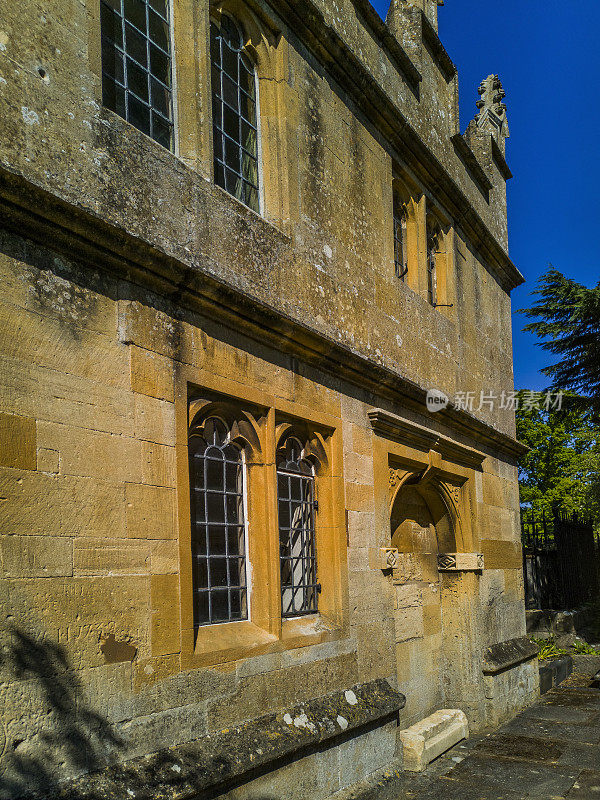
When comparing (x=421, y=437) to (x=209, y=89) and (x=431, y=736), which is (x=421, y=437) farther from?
(x=209, y=89)

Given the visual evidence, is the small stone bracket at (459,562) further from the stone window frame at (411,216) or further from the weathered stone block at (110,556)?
the weathered stone block at (110,556)

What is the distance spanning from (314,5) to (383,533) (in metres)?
4.50

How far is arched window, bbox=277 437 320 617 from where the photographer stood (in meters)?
5.84

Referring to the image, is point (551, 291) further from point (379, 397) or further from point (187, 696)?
point (187, 696)

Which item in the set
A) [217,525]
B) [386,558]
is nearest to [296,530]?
[217,525]

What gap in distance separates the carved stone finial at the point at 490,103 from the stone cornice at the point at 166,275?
6.48m

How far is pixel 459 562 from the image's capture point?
912cm

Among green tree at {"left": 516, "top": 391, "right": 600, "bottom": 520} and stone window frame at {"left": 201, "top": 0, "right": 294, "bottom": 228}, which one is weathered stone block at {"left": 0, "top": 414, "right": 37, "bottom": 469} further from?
green tree at {"left": 516, "top": 391, "right": 600, "bottom": 520}

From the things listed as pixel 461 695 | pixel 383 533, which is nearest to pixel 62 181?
pixel 383 533

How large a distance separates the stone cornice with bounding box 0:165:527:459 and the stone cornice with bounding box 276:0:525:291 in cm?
254

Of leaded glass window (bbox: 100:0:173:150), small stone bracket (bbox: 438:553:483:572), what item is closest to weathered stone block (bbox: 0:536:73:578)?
leaded glass window (bbox: 100:0:173:150)

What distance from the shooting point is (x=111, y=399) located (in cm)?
413

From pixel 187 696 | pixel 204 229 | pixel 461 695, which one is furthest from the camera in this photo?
pixel 461 695

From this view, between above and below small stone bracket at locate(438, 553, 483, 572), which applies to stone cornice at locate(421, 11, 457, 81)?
above
